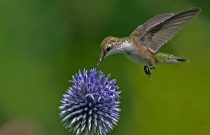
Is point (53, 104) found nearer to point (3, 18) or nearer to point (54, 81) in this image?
point (54, 81)

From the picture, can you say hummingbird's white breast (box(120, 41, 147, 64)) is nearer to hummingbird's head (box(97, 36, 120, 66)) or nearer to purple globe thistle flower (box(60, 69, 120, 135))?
hummingbird's head (box(97, 36, 120, 66))

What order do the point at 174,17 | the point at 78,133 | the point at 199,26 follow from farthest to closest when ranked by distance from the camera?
the point at 199,26, the point at 174,17, the point at 78,133

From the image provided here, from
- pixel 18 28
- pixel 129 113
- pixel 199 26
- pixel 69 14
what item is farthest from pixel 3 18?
pixel 199 26

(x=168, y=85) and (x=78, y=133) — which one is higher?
(x=168, y=85)

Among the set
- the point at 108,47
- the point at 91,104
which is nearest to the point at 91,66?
the point at 91,104

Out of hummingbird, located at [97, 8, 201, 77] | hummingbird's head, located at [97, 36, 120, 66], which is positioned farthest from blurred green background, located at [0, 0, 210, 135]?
hummingbird's head, located at [97, 36, 120, 66]

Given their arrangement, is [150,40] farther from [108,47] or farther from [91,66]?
[91,66]

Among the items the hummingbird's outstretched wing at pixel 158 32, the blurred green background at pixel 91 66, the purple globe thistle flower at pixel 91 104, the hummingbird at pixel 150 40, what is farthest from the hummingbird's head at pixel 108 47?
the blurred green background at pixel 91 66
